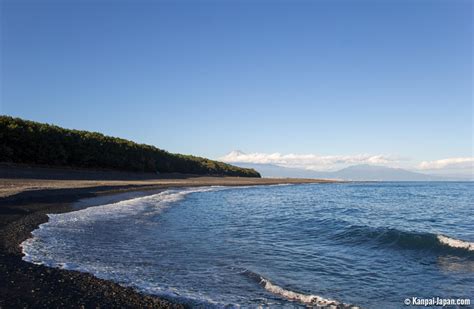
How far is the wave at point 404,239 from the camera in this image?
41.4 feet

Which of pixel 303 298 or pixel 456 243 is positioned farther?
pixel 456 243

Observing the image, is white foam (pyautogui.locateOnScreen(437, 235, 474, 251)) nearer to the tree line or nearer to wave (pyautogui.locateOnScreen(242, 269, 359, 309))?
wave (pyautogui.locateOnScreen(242, 269, 359, 309))

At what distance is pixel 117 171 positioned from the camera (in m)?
56.8

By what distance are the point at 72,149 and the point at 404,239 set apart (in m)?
45.3

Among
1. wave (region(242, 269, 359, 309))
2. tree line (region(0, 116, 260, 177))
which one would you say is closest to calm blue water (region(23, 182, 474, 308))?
wave (region(242, 269, 359, 309))

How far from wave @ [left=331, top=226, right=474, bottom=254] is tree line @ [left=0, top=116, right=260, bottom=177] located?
125 ft

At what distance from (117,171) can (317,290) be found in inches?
2083

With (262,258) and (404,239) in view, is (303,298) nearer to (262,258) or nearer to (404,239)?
(262,258)

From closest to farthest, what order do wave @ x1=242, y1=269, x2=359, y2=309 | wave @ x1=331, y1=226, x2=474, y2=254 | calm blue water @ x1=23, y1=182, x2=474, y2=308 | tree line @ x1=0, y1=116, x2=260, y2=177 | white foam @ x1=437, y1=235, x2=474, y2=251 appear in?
1. wave @ x1=242, y1=269, x2=359, y2=309
2. calm blue water @ x1=23, y1=182, x2=474, y2=308
3. white foam @ x1=437, y1=235, x2=474, y2=251
4. wave @ x1=331, y1=226, x2=474, y2=254
5. tree line @ x1=0, y1=116, x2=260, y2=177

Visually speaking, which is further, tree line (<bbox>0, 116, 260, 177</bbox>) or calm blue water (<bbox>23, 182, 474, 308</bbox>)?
tree line (<bbox>0, 116, 260, 177</bbox>)

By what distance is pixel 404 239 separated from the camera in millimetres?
13930

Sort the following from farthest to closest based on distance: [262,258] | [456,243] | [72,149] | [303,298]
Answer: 1. [72,149]
2. [456,243]
3. [262,258]
4. [303,298]

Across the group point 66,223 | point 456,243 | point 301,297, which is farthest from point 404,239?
point 66,223

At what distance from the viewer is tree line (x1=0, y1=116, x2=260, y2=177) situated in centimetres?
4088
